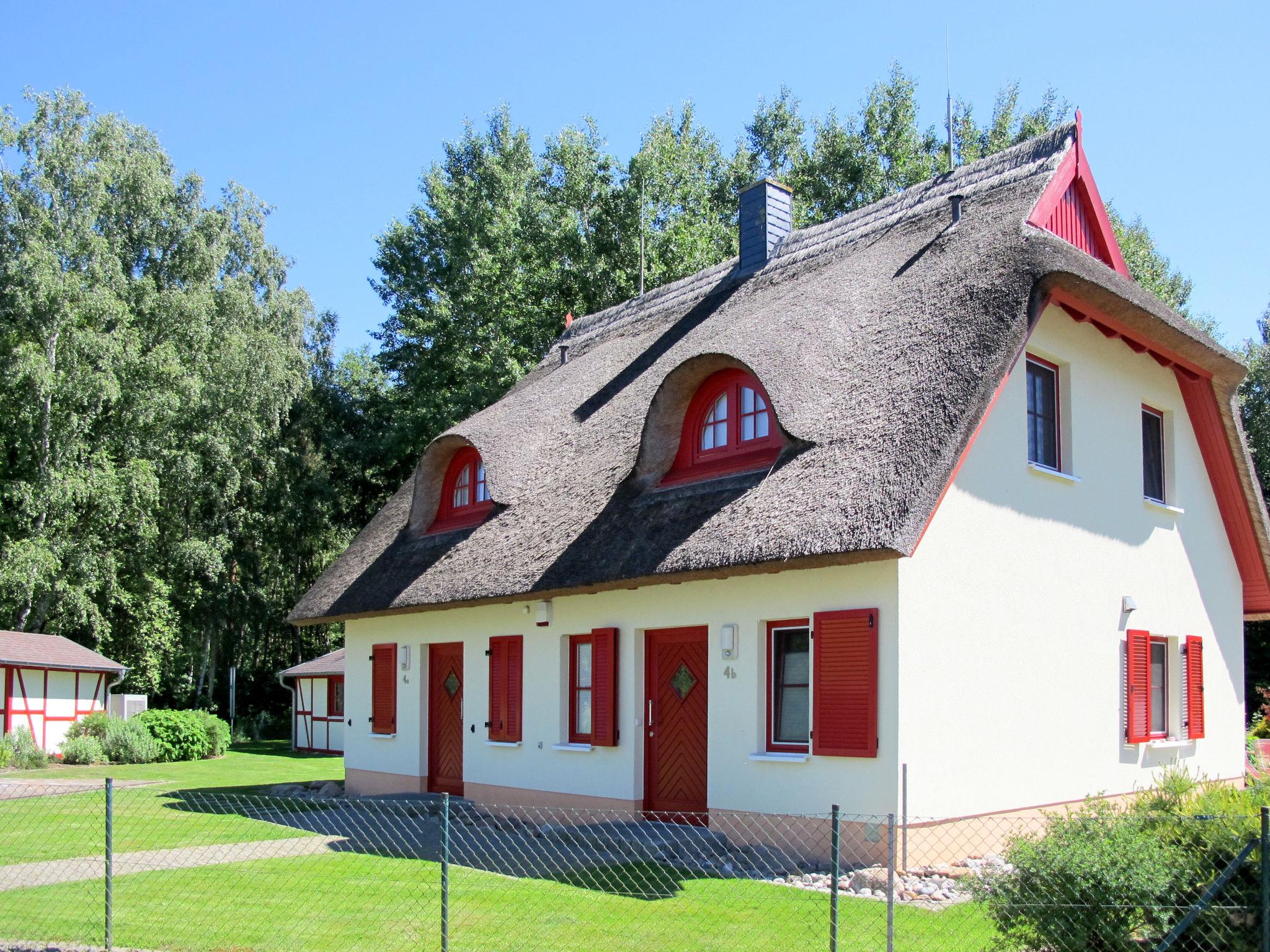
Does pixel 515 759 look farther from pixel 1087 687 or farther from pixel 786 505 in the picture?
pixel 1087 687

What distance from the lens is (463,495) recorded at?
18484 millimetres

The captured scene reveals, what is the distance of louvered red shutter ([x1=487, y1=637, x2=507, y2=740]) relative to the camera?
52.4 ft

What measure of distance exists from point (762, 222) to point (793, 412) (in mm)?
7184

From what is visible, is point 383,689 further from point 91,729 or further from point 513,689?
point 91,729

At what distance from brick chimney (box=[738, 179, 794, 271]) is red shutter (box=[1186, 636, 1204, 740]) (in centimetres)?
854

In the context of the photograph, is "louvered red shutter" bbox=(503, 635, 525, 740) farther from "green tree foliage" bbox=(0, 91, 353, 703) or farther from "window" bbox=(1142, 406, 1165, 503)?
"green tree foliage" bbox=(0, 91, 353, 703)

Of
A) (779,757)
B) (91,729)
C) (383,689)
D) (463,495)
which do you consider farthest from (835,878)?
(91,729)

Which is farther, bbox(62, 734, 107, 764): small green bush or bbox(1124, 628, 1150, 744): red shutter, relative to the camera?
bbox(62, 734, 107, 764): small green bush

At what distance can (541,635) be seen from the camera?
50.0ft

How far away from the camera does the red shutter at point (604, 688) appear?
45.5ft

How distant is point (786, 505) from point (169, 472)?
1096 inches

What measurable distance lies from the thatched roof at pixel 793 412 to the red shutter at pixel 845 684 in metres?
0.83

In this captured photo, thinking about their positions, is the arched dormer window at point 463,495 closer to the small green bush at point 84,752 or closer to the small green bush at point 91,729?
the small green bush at point 84,752

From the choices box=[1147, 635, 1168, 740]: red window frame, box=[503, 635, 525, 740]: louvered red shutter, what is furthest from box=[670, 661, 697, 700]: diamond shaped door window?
box=[1147, 635, 1168, 740]: red window frame
